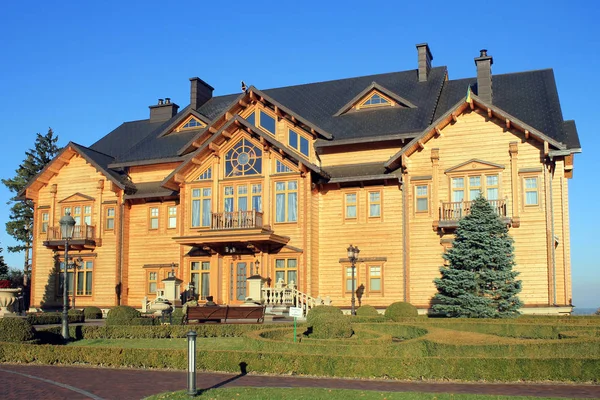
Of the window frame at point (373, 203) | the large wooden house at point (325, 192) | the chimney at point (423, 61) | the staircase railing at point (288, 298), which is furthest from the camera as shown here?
the chimney at point (423, 61)

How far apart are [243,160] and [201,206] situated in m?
3.41

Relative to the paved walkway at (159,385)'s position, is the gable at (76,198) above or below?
above

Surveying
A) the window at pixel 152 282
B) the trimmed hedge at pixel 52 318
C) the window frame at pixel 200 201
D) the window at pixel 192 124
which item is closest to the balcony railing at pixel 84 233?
the window at pixel 152 282

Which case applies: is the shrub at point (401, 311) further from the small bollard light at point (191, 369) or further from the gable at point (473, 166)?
the small bollard light at point (191, 369)

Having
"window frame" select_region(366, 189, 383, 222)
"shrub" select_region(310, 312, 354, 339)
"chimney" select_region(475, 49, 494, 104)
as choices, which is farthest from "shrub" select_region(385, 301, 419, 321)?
"chimney" select_region(475, 49, 494, 104)

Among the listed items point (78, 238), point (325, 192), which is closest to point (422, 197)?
point (325, 192)

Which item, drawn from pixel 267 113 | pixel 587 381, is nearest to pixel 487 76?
pixel 267 113

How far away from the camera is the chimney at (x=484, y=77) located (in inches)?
1334

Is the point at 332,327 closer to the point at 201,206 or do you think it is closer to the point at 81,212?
the point at 201,206

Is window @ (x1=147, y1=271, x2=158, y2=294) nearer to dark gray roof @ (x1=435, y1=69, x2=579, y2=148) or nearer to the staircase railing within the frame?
the staircase railing

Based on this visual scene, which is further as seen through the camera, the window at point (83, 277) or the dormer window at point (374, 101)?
the window at point (83, 277)

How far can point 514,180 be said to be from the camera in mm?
29969

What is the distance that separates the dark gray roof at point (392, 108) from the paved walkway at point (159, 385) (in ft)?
64.4

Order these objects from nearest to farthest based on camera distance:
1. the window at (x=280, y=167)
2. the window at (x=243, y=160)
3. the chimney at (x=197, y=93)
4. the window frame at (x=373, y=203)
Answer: the window frame at (x=373, y=203), the window at (x=280, y=167), the window at (x=243, y=160), the chimney at (x=197, y=93)
